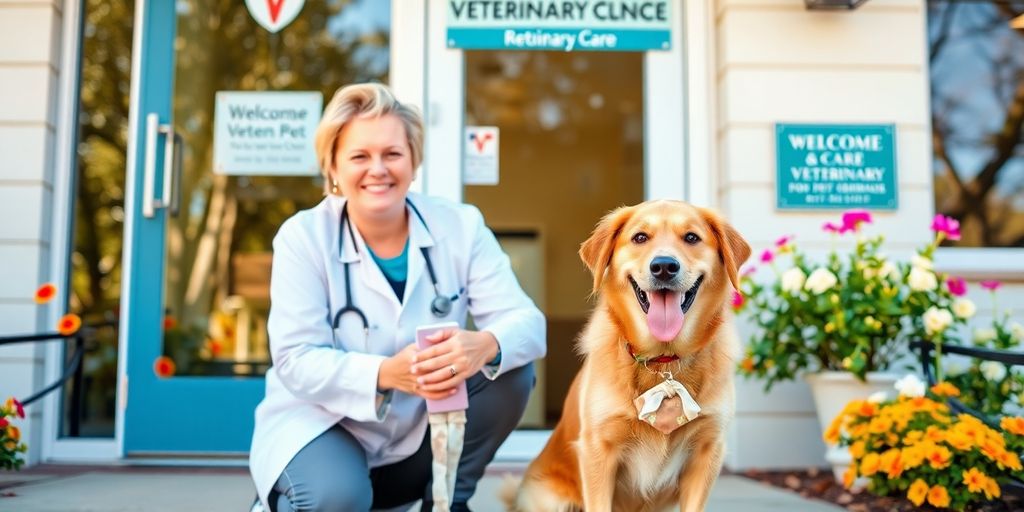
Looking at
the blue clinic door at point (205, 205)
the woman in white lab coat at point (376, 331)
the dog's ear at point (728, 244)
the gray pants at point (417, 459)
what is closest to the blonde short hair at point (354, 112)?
the woman in white lab coat at point (376, 331)

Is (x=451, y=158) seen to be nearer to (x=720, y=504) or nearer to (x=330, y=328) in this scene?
(x=330, y=328)

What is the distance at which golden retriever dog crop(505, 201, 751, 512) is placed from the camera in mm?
1806

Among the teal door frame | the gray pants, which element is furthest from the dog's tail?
the teal door frame

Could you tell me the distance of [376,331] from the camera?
2.03 metres

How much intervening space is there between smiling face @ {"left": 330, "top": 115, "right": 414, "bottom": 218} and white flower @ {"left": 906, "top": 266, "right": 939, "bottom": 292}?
6.33ft

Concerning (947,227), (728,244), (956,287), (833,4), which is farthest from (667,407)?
(833,4)

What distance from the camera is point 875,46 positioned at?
334 centimetres

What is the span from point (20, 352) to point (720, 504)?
9.44 feet

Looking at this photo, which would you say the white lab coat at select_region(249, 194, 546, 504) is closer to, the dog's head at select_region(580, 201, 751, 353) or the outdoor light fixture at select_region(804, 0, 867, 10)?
the dog's head at select_region(580, 201, 751, 353)

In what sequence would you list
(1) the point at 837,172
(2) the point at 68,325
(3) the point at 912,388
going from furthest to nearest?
(1) the point at 837,172 → (2) the point at 68,325 → (3) the point at 912,388

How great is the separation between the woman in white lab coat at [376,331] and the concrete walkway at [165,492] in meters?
0.49

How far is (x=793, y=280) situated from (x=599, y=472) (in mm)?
1483

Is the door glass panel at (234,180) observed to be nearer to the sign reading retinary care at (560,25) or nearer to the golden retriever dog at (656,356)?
the sign reading retinary care at (560,25)

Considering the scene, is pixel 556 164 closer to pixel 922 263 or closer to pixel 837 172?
pixel 837 172
